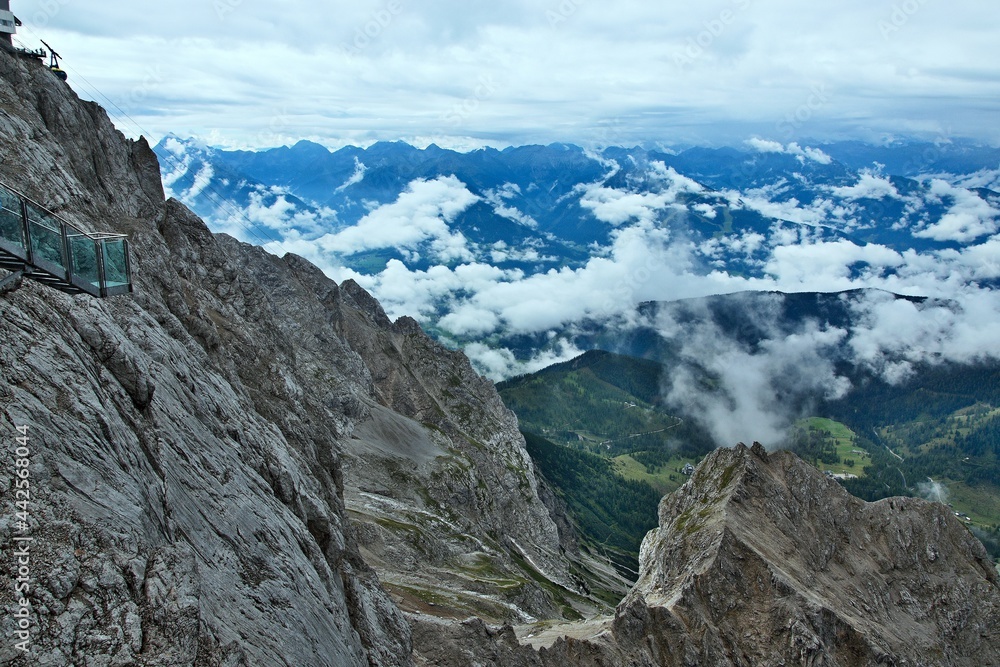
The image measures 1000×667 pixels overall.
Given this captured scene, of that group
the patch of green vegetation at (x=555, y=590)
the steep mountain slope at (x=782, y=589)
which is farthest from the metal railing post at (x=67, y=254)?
the patch of green vegetation at (x=555, y=590)

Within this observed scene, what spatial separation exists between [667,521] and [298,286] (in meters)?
112

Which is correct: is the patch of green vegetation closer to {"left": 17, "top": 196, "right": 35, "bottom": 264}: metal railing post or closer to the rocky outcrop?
the rocky outcrop

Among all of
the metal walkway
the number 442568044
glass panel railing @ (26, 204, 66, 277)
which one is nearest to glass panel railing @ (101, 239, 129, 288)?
the metal walkway

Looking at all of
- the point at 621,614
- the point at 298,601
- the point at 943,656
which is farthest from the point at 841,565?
the point at 298,601

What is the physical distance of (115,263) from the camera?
2466cm

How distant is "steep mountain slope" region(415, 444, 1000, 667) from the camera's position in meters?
71.1

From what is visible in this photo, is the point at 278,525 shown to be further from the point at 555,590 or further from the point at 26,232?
the point at 555,590

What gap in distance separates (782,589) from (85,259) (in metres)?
77.9

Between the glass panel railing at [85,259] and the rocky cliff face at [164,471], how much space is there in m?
2.97

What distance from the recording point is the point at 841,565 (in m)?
91.9

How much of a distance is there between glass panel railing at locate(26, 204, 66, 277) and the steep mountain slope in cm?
4967

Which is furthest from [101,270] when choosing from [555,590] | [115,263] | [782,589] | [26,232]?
[555,590]

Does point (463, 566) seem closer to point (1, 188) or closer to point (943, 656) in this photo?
point (943, 656)

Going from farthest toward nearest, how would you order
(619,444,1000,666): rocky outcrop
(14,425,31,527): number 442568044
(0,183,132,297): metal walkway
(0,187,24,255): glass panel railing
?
(619,444,1000,666): rocky outcrop → (0,183,132,297): metal walkway → (0,187,24,255): glass panel railing → (14,425,31,527): number 442568044
